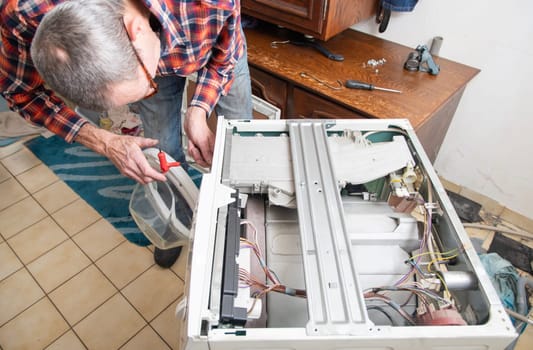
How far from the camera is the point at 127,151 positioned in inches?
35.4

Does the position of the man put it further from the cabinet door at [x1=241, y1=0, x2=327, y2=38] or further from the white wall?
the white wall

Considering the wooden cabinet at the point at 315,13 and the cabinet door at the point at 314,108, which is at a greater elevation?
the wooden cabinet at the point at 315,13

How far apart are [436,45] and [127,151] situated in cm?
128

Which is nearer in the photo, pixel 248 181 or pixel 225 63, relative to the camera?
pixel 248 181

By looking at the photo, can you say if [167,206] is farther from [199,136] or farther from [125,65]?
[125,65]

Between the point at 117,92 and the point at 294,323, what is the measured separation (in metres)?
0.53

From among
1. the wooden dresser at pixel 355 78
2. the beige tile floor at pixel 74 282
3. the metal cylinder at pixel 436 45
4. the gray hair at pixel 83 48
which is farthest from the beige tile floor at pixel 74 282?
the gray hair at pixel 83 48

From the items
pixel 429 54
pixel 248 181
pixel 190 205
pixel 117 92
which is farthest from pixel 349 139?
pixel 429 54

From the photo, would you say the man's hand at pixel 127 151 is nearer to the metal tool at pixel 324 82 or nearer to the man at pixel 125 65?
the man at pixel 125 65

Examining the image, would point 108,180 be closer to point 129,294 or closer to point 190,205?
point 129,294

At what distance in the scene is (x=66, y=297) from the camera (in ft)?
4.86

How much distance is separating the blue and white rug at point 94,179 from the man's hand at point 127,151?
0.82 metres

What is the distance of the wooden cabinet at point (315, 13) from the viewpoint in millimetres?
1278

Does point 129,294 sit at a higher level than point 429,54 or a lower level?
lower
